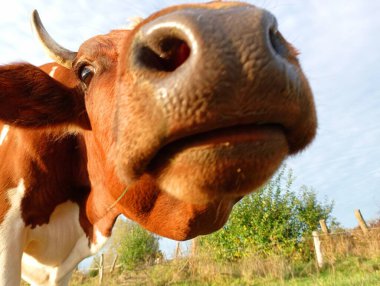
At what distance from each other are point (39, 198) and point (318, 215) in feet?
76.6

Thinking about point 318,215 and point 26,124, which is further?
point 318,215

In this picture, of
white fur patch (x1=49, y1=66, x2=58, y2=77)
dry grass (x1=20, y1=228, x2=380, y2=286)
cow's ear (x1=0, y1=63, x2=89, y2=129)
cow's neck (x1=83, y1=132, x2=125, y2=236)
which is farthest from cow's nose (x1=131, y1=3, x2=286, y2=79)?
dry grass (x1=20, y1=228, x2=380, y2=286)

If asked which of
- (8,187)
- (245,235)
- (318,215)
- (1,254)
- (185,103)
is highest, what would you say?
(185,103)

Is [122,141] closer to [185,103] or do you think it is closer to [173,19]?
[185,103]

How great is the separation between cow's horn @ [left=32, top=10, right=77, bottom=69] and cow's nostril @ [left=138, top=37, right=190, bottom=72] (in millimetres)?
2381

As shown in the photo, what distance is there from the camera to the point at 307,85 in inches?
74.5

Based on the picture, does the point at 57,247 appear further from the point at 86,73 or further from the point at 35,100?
the point at 86,73

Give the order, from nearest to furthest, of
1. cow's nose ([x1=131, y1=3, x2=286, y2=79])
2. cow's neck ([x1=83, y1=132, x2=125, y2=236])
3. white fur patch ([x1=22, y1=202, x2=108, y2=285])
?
cow's nose ([x1=131, y1=3, x2=286, y2=79])
cow's neck ([x1=83, y1=132, x2=125, y2=236])
white fur patch ([x1=22, y1=202, x2=108, y2=285])

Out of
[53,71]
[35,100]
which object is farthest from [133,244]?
[35,100]

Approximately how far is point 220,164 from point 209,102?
297 millimetres

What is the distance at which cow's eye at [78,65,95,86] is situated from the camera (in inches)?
119

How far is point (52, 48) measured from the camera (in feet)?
12.7

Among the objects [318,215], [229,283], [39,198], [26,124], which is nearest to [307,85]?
[26,124]

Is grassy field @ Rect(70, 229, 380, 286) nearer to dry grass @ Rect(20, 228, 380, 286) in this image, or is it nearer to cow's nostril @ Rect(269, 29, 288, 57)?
dry grass @ Rect(20, 228, 380, 286)
